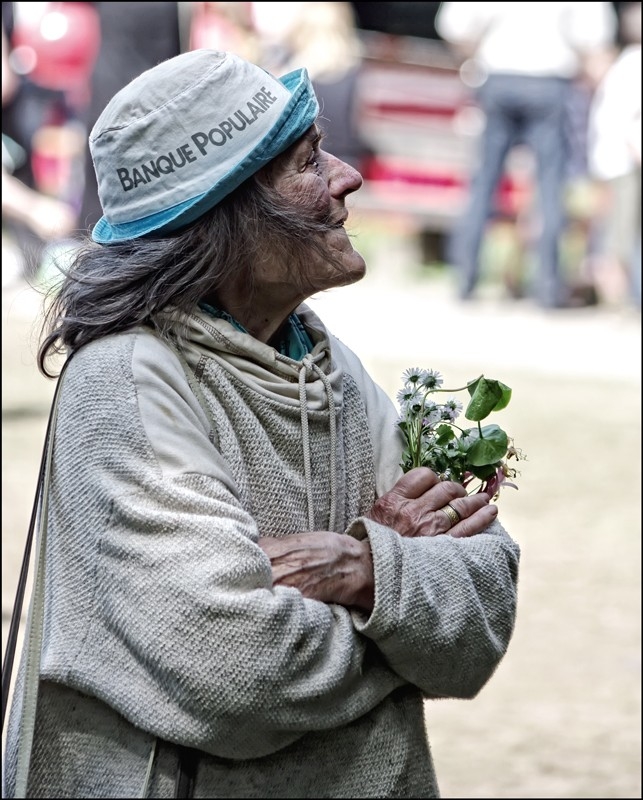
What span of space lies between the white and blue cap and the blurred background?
0.27m

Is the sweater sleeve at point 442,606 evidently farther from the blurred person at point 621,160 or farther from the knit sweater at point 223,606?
the blurred person at point 621,160

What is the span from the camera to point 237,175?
1.88 metres

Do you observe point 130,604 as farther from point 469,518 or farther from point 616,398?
point 616,398

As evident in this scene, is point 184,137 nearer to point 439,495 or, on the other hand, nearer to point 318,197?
point 318,197

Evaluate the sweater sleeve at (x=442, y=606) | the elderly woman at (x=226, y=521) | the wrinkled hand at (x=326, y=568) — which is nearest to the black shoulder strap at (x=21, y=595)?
the elderly woman at (x=226, y=521)

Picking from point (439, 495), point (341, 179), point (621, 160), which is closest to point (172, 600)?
point (439, 495)

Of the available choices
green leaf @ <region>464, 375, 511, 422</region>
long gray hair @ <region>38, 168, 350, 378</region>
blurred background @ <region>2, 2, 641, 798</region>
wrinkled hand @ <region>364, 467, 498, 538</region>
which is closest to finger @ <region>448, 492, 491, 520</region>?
wrinkled hand @ <region>364, 467, 498, 538</region>

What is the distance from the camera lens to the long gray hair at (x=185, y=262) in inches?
74.4

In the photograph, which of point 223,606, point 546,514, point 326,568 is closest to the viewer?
point 223,606

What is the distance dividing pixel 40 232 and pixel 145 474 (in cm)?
788

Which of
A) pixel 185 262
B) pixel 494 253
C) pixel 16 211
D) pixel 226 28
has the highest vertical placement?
pixel 185 262

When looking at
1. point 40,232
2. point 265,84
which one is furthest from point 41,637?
point 40,232

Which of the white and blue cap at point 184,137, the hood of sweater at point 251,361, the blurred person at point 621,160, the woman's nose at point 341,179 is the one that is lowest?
the blurred person at point 621,160

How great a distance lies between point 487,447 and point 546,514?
14.0 feet
